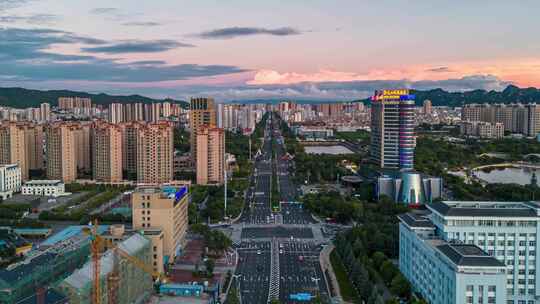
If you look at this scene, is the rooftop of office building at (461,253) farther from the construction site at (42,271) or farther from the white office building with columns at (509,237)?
the construction site at (42,271)

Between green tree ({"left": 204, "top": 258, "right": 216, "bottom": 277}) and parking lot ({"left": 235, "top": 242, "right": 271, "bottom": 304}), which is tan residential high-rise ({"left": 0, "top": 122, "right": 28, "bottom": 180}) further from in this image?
green tree ({"left": 204, "top": 258, "right": 216, "bottom": 277})

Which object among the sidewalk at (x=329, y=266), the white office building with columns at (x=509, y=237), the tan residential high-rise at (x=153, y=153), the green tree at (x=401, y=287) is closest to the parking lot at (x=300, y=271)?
the sidewalk at (x=329, y=266)

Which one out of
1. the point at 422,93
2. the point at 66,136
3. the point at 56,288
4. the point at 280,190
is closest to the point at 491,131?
the point at 280,190

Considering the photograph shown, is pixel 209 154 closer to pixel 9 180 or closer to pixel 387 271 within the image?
pixel 9 180

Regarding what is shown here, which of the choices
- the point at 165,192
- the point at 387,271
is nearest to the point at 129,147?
the point at 165,192

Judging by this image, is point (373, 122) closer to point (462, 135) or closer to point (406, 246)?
point (406, 246)

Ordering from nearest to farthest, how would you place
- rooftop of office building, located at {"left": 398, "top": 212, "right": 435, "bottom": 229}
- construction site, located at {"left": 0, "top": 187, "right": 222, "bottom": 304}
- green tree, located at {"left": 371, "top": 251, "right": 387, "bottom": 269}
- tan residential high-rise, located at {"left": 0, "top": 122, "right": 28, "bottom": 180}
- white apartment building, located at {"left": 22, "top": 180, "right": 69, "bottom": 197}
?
→ construction site, located at {"left": 0, "top": 187, "right": 222, "bottom": 304}
rooftop of office building, located at {"left": 398, "top": 212, "right": 435, "bottom": 229}
green tree, located at {"left": 371, "top": 251, "right": 387, "bottom": 269}
white apartment building, located at {"left": 22, "top": 180, "right": 69, "bottom": 197}
tan residential high-rise, located at {"left": 0, "top": 122, "right": 28, "bottom": 180}

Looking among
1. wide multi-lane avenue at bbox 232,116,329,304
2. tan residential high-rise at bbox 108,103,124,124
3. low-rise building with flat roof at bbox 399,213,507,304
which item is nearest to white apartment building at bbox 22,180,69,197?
wide multi-lane avenue at bbox 232,116,329,304
